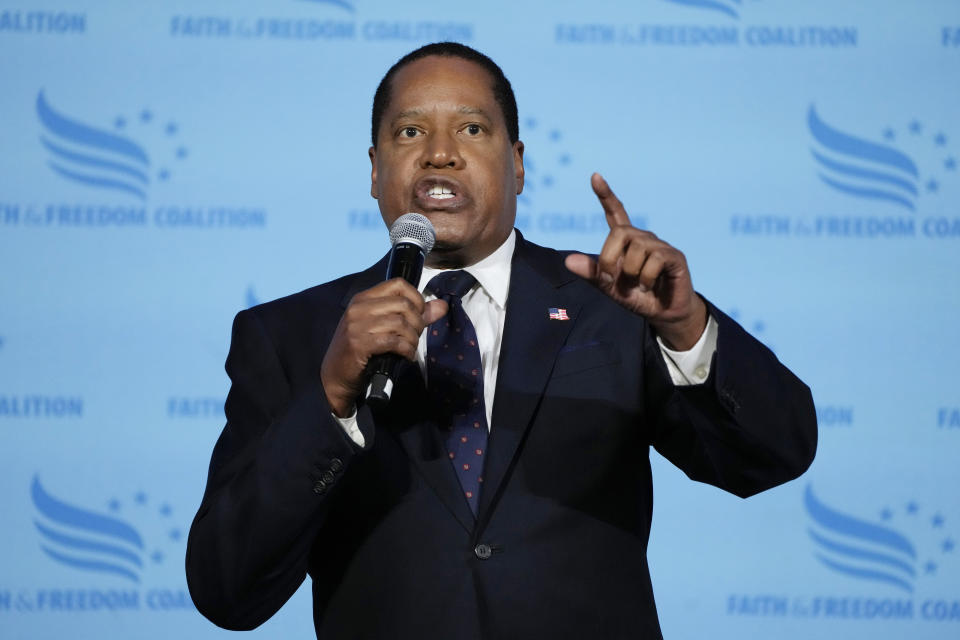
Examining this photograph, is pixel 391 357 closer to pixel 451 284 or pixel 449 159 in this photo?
pixel 451 284

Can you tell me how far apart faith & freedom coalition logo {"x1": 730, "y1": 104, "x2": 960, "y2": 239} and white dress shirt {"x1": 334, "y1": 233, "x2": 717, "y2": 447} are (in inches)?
64.9

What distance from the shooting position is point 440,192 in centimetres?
204

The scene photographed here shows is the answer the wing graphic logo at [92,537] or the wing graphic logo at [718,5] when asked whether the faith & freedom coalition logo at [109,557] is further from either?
the wing graphic logo at [718,5]

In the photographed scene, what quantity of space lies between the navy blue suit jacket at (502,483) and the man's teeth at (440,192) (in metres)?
0.22

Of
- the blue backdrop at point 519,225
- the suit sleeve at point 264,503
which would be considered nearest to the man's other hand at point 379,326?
the suit sleeve at point 264,503

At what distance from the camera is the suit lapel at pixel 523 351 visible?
1.81m

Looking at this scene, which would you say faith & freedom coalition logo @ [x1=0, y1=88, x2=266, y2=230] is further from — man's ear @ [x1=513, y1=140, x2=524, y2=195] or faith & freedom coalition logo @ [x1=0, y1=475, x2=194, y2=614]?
man's ear @ [x1=513, y1=140, x2=524, y2=195]

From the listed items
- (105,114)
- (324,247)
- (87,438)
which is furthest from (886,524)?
(105,114)

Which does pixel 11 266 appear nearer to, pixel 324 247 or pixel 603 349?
pixel 324 247

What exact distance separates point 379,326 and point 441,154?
0.58 m

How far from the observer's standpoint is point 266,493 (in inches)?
67.1

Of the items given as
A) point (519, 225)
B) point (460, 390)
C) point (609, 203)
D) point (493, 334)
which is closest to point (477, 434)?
point (460, 390)

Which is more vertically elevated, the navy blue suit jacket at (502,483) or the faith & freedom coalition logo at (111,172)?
the faith & freedom coalition logo at (111,172)

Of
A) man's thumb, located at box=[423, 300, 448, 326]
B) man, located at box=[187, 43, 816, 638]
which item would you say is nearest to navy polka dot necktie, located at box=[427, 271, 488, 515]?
man, located at box=[187, 43, 816, 638]
